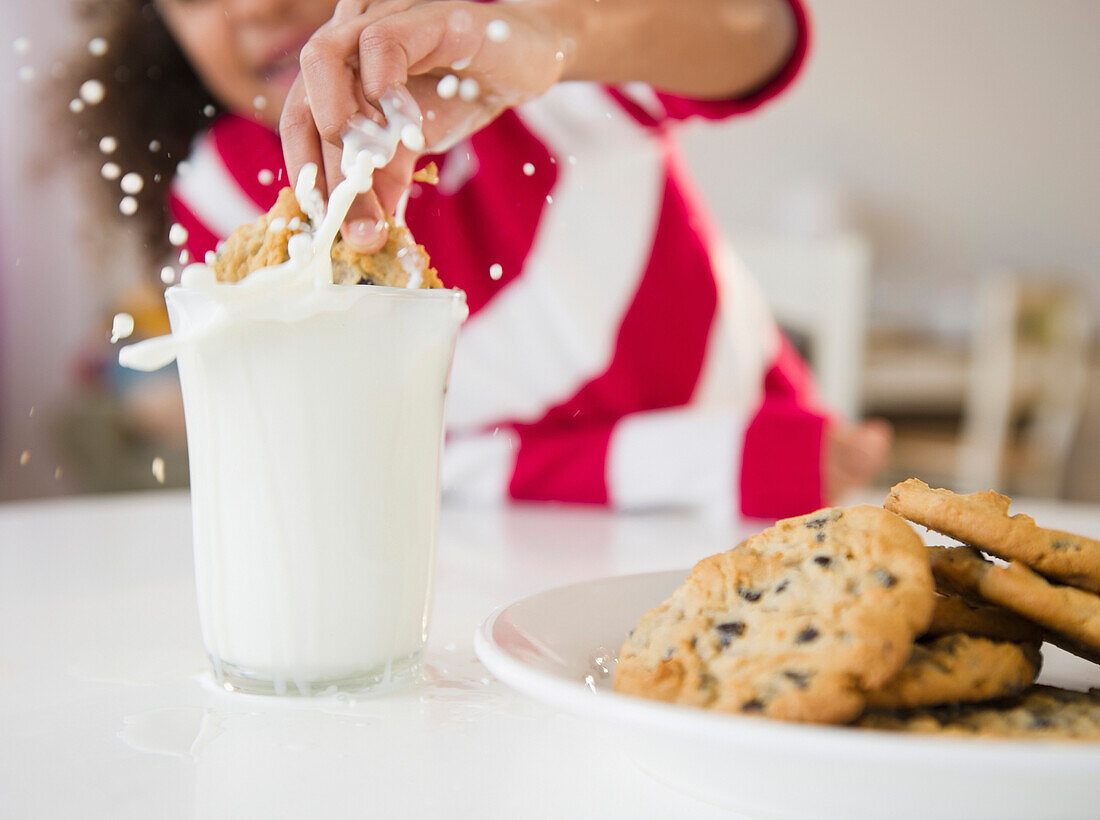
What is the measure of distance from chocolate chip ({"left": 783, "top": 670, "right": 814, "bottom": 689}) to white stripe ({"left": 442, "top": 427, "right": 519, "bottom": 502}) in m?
0.77

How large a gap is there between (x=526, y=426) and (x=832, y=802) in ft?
3.14

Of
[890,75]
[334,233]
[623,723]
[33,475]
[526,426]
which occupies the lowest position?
[33,475]

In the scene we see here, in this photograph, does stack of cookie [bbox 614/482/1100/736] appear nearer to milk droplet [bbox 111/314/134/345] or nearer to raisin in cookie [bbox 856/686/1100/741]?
raisin in cookie [bbox 856/686/1100/741]

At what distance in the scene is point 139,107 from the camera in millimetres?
475

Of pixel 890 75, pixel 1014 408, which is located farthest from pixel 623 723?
pixel 890 75

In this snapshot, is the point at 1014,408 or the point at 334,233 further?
the point at 1014,408

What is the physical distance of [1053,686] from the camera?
1.14 feet

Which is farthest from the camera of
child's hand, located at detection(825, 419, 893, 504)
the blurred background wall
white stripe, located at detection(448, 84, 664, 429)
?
the blurred background wall

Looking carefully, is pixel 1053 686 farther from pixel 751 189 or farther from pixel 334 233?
pixel 751 189

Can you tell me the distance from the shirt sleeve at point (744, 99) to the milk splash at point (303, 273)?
658 millimetres

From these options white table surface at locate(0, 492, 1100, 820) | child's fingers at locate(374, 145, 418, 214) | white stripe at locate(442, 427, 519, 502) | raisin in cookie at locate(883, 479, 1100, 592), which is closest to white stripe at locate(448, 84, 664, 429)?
white stripe at locate(442, 427, 519, 502)

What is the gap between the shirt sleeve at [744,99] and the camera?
3.27 feet

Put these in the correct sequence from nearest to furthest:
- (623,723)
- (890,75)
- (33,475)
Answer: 1. (623,723)
2. (33,475)
3. (890,75)

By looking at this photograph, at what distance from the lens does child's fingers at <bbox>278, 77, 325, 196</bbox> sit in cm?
38
